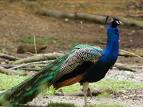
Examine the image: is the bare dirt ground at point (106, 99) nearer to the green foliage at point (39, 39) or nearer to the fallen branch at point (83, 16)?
the green foliage at point (39, 39)

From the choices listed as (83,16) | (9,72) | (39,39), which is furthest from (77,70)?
(83,16)

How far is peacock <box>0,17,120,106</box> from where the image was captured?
959 centimetres

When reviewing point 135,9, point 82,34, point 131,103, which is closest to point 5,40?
point 82,34

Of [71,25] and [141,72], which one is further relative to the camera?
[71,25]

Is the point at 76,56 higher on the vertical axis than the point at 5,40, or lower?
higher

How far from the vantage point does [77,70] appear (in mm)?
9695

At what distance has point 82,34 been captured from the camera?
24.7 metres

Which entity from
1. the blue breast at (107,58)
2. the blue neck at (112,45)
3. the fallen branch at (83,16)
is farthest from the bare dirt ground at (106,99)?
the fallen branch at (83,16)

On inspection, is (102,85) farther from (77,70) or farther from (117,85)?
(77,70)

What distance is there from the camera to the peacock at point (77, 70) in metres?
9.59

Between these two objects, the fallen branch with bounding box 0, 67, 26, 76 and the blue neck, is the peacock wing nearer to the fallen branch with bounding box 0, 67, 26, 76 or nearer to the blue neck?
the blue neck

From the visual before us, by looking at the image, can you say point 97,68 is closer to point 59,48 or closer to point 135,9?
point 59,48

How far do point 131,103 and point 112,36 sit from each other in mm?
2022

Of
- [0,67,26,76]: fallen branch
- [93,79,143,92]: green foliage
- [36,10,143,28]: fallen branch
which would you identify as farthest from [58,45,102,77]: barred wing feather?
[36,10,143,28]: fallen branch
